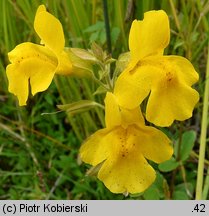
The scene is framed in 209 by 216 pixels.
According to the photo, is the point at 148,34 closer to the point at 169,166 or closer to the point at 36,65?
the point at 36,65

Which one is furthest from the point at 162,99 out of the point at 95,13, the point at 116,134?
the point at 95,13

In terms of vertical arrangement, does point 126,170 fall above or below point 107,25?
below

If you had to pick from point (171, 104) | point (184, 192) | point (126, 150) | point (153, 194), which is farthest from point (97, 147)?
point (184, 192)

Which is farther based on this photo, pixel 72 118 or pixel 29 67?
pixel 72 118

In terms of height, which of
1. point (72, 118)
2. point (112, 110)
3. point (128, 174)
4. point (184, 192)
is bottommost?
point (184, 192)

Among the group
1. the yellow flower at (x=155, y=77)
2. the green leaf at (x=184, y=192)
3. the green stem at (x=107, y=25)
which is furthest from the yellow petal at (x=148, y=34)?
the green leaf at (x=184, y=192)
